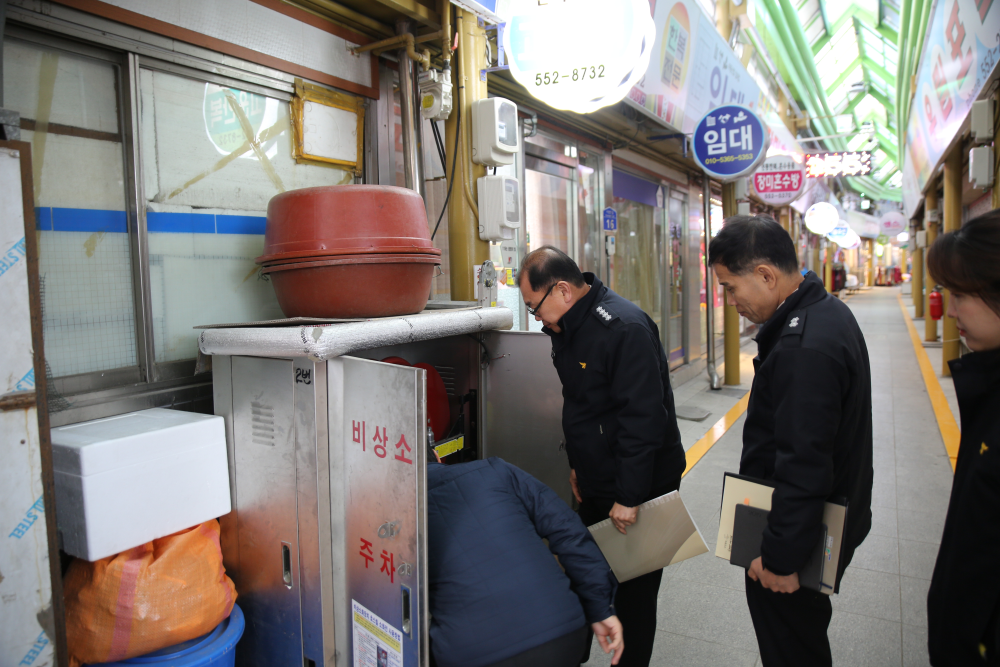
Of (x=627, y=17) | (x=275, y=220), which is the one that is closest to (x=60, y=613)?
Answer: (x=275, y=220)

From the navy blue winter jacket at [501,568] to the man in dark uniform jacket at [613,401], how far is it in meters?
0.36

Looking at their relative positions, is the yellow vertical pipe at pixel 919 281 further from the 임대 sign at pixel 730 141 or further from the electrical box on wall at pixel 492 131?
the electrical box on wall at pixel 492 131

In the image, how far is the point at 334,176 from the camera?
3.04m

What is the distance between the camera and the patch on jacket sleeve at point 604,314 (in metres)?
2.20

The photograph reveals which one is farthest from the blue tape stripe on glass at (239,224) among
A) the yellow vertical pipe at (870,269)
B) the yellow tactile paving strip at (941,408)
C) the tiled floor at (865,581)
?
the yellow vertical pipe at (870,269)

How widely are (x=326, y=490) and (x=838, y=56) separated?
22.9 meters

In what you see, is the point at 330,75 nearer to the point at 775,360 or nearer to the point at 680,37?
the point at 775,360

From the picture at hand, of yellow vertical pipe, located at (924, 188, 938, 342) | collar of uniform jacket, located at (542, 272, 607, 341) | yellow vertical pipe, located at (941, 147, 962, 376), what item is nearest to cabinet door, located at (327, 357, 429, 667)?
collar of uniform jacket, located at (542, 272, 607, 341)

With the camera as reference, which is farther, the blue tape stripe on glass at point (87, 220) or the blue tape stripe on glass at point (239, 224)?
the blue tape stripe on glass at point (239, 224)

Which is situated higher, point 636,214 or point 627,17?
point 627,17

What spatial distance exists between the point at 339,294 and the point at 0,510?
1053 millimetres

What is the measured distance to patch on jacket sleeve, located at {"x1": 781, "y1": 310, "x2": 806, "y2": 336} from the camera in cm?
174

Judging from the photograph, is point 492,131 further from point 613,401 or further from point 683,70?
point 683,70

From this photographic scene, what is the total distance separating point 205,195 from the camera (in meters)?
2.46
